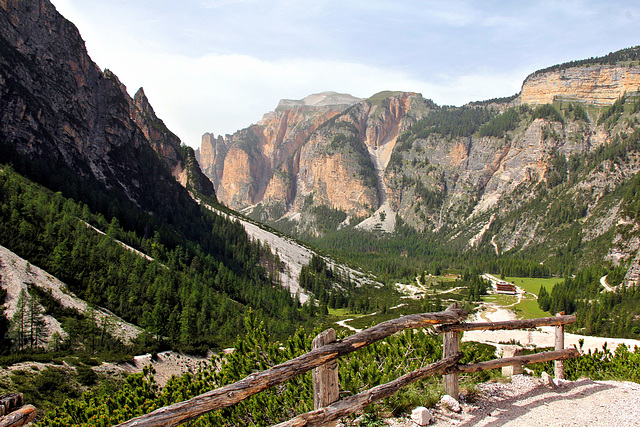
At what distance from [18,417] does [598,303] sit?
11131 centimetres

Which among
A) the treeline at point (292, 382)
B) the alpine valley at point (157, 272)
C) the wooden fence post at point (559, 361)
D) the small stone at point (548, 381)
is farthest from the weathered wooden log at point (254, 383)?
the wooden fence post at point (559, 361)

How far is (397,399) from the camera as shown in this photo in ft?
30.5

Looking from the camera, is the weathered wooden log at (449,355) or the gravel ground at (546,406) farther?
the weathered wooden log at (449,355)

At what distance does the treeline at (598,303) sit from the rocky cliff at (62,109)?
122 meters

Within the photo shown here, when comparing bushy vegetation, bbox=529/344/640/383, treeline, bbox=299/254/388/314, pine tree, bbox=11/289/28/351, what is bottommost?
treeline, bbox=299/254/388/314

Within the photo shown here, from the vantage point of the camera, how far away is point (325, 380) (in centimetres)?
760

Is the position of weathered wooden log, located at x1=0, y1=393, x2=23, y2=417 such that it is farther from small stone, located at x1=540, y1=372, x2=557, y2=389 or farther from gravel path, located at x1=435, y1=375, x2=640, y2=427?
small stone, located at x1=540, y1=372, x2=557, y2=389

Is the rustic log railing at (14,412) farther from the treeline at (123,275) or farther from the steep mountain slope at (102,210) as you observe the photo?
the steep mountain slope at (102,210)

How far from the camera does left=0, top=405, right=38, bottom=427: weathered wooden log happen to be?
533 cm

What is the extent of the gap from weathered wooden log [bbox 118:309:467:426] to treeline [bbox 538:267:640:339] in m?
76.7

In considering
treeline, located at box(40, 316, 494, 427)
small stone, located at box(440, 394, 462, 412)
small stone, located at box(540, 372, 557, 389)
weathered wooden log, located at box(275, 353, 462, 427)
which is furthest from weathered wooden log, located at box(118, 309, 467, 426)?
small stone, located at box(540, 372, 557, 389)

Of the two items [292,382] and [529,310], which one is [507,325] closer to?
[292,382]

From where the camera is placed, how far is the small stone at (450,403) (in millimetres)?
9227

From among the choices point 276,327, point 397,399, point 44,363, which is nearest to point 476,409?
point 397,399
